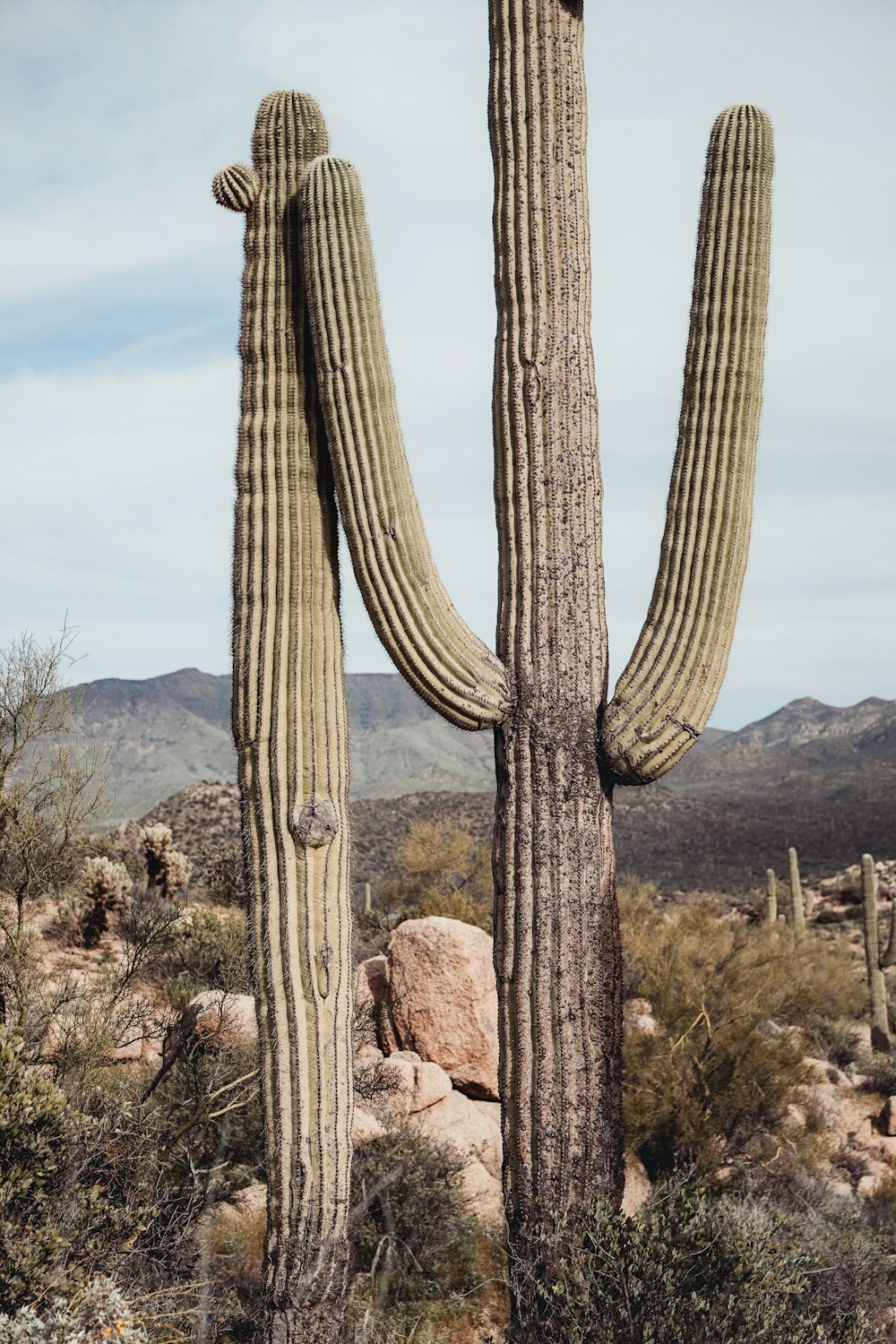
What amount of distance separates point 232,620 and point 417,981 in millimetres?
5145

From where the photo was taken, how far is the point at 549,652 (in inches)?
192

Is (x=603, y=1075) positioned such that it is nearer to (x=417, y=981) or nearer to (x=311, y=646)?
(x=311, y=646)

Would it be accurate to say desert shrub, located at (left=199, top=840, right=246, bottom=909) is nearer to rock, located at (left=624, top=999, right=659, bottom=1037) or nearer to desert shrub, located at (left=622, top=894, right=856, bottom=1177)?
desert shrub, located at (left=622, top=894, right=856, bottom=1177)

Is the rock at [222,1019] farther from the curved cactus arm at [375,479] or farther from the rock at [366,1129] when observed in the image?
the curved cactus arm at [375,479]

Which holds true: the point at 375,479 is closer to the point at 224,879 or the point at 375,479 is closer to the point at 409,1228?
the point at 409,1228

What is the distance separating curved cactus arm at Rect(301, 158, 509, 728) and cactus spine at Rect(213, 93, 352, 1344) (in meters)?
0.22

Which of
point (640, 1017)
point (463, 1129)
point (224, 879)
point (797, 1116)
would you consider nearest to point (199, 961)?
point (463, 1129)

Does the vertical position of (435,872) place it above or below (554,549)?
below

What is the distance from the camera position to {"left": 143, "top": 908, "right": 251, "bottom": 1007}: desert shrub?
9898 millimetres

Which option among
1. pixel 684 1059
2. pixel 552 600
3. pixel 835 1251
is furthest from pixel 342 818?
pixel 684 1059

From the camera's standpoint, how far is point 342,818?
4.96m

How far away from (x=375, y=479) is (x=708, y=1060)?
22.1 feet

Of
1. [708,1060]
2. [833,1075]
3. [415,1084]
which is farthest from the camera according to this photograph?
[833,1075]

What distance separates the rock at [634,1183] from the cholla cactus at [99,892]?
6460mm
